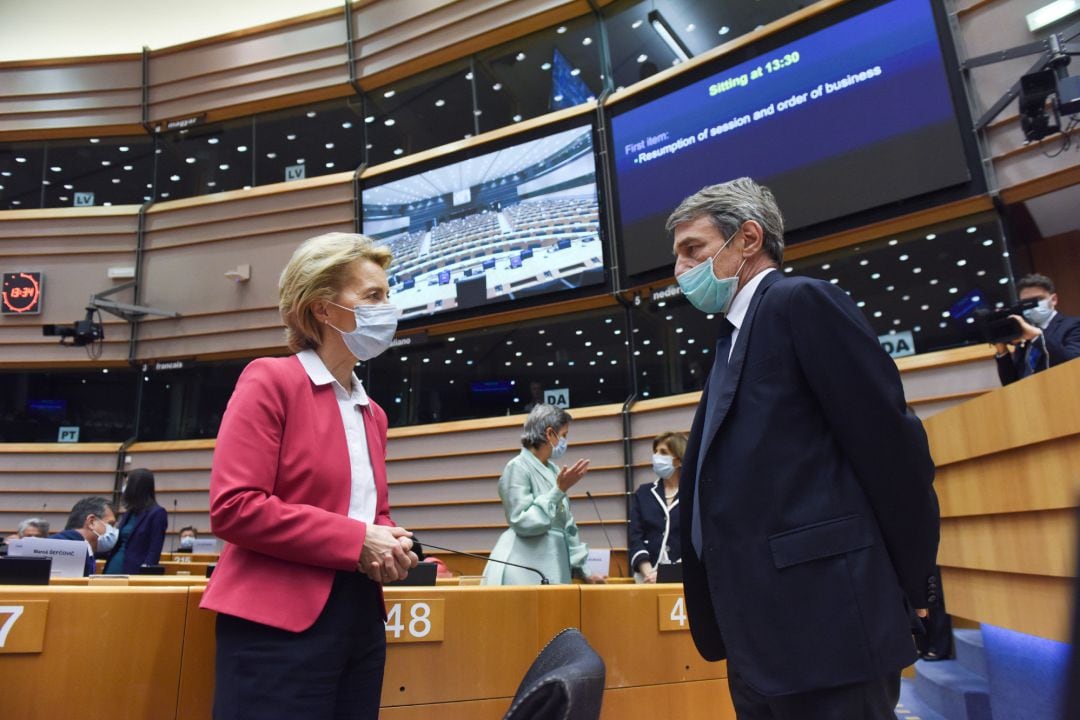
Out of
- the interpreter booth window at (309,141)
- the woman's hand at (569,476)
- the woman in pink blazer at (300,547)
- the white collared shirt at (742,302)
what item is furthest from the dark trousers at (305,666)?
the interpreter booth window at (309,141)

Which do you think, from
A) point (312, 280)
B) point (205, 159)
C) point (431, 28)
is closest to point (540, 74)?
point (431, 28)

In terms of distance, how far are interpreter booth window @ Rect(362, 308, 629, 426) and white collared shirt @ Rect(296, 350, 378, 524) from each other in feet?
20.2

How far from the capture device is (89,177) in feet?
35.4

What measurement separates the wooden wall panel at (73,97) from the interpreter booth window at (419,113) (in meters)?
3.67

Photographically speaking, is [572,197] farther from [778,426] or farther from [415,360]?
[778,426]

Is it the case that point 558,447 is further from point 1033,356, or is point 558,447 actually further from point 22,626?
point 22,626

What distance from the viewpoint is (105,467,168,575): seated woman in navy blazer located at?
4383 mm

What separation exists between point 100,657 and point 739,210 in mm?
1679

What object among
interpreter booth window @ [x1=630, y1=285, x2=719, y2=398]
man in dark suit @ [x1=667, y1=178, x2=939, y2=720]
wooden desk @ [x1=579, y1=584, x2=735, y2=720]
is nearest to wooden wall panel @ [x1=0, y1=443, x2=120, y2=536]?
interpreter booth window @ [x1=630, y1=285, x2=719, y2=398]

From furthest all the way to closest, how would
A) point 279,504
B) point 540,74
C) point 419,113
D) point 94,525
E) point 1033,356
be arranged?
1. point 419,113
2. point 540,74
3. point 94,525
4. point 1033,356
5. point 279,504

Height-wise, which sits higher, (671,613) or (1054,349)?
(1054,349)

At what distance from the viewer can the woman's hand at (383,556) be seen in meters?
1.34

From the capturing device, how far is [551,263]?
7.89 m

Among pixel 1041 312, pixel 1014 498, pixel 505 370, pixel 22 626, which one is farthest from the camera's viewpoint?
pixel 505 370
